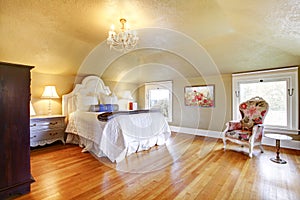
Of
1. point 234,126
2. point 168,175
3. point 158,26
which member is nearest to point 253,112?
point 234,126

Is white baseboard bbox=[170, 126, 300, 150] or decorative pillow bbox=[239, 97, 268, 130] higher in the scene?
decorative pillow bbox=[239, 97, 268, 130]

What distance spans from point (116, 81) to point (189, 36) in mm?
3256

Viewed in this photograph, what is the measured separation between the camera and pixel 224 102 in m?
4.44

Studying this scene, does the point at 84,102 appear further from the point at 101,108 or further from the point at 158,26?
the point at 158,26

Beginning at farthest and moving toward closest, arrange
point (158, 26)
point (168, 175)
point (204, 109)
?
point (204, 109) < point (158, 26) < point (168, 175)

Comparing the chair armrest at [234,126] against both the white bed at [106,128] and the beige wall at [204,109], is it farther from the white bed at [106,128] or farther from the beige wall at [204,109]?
the white bed at [106,128]

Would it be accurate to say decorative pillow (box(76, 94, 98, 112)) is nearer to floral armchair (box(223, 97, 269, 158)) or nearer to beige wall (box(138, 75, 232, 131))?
beige wall (box(138, 75, 232, 131))

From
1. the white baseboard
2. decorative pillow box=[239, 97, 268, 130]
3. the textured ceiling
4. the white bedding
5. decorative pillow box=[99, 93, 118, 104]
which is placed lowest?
the white baseboard

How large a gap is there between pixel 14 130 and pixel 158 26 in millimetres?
2503

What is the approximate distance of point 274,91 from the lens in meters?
3.74

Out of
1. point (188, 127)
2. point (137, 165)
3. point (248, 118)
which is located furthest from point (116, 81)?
point (248, 118)

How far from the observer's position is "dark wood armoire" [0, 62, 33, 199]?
1.71 metres

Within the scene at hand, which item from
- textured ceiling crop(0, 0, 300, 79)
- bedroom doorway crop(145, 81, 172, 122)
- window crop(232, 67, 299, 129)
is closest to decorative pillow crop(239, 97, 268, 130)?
window crop(232, 67, 299, 129)

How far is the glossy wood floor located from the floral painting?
1744 millimetres
